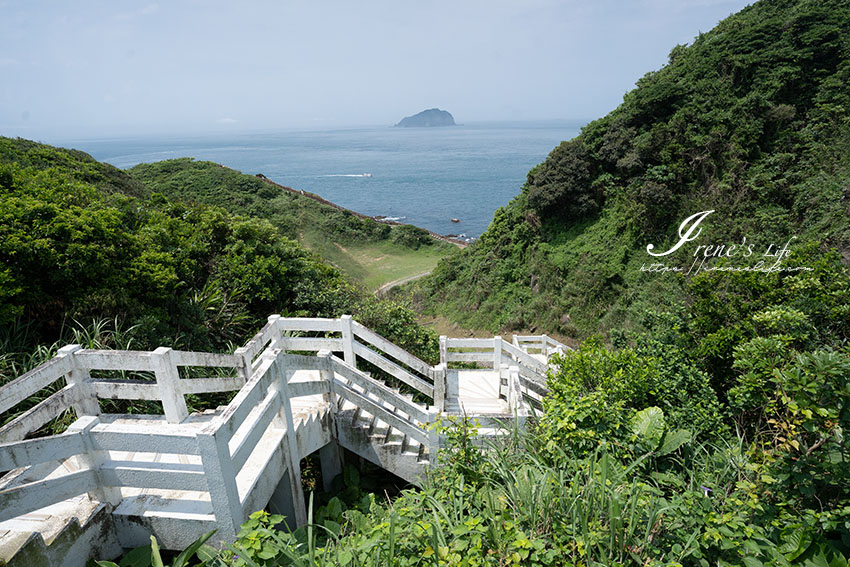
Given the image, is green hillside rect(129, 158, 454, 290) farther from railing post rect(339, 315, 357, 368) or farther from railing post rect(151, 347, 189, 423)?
railing post rect(151, 347, 189, 423)

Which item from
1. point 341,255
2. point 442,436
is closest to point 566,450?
point 442,436

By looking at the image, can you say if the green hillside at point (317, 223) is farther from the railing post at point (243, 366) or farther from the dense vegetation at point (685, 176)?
the railing post at point (243, 366)

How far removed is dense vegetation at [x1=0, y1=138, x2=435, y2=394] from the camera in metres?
5.56

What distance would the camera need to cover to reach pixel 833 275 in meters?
6.34

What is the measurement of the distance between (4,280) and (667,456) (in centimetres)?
774

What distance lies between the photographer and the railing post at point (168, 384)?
414 centimetres

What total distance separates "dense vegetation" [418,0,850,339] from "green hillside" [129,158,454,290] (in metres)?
13.3

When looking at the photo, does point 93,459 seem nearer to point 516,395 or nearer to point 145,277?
point 145,277

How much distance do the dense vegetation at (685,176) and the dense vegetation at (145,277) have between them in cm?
1299

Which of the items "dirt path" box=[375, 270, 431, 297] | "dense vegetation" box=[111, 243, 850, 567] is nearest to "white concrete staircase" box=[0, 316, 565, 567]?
"dense vegetation" box=[111, 243, 850, 567]

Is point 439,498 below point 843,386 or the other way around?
below

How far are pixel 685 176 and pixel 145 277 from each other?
74.8 feet

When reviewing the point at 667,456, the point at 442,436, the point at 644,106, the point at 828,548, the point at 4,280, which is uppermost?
the point at 644,106

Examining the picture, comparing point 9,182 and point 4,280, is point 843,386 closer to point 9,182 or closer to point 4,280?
point 4,280
